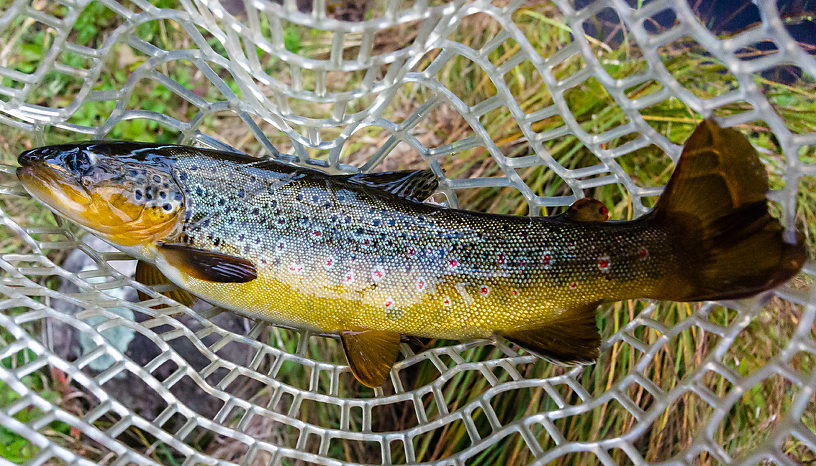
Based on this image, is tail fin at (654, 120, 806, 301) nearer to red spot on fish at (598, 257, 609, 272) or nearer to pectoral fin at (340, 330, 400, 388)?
red spot on fish at (598, 257, 609, 272)

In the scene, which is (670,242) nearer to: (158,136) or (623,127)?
(623,127)

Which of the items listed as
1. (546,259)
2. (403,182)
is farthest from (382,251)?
(546,259)

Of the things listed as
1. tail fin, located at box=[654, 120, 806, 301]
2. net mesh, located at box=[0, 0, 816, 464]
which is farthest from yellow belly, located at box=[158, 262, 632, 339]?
tail fin, located at box=[654, 120, 806, 301]

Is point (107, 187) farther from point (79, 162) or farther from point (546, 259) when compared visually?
point (546, 259)

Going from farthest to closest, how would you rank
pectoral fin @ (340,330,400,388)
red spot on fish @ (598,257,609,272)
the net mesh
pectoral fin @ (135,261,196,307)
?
pectoral fin @ (135,261,196,307), pectoral fin @ (340,330,400,388), red spot on fish @ (598,257,609,272), the net mesh

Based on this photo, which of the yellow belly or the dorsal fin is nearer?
the yellow belly

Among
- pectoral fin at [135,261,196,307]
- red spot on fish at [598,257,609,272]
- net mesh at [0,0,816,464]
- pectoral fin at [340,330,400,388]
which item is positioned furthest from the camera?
pectoral fin at [135,261,196,307]

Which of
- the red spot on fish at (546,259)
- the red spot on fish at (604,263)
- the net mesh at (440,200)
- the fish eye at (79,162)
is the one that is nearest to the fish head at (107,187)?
the fish eye at (79,162)
